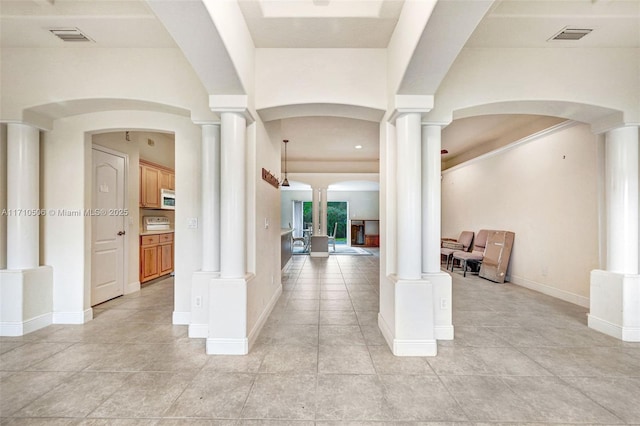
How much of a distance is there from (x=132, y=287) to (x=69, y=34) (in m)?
3.44

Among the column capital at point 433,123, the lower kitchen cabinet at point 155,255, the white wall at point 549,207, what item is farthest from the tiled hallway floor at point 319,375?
the column capital at point 433,123

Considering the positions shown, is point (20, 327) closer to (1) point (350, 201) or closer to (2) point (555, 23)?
(2) point (555, 23)

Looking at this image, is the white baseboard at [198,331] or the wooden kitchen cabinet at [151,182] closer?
the white baseboard at [198,331]

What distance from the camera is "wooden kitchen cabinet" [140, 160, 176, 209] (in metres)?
4.87

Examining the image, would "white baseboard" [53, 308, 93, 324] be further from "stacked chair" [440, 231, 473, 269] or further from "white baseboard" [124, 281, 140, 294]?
"stacked chair" [440, 231, 473, 269]

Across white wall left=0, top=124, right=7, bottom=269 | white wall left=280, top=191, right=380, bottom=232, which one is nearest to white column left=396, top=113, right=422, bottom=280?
white wall left=0, top=124, right=7, bottom=269

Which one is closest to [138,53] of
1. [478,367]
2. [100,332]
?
[100,332]

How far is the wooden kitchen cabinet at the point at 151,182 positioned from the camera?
487 centimetres

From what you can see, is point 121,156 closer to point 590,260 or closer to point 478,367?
point 478,367

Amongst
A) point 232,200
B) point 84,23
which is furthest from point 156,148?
point 232,200

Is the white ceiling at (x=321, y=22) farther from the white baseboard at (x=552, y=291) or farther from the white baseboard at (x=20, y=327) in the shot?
the white baseboard at (x=552, y=291)

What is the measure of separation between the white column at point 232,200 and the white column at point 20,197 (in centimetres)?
225

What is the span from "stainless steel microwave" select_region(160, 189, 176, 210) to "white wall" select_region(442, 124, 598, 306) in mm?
6316

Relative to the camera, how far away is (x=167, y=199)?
554cm
